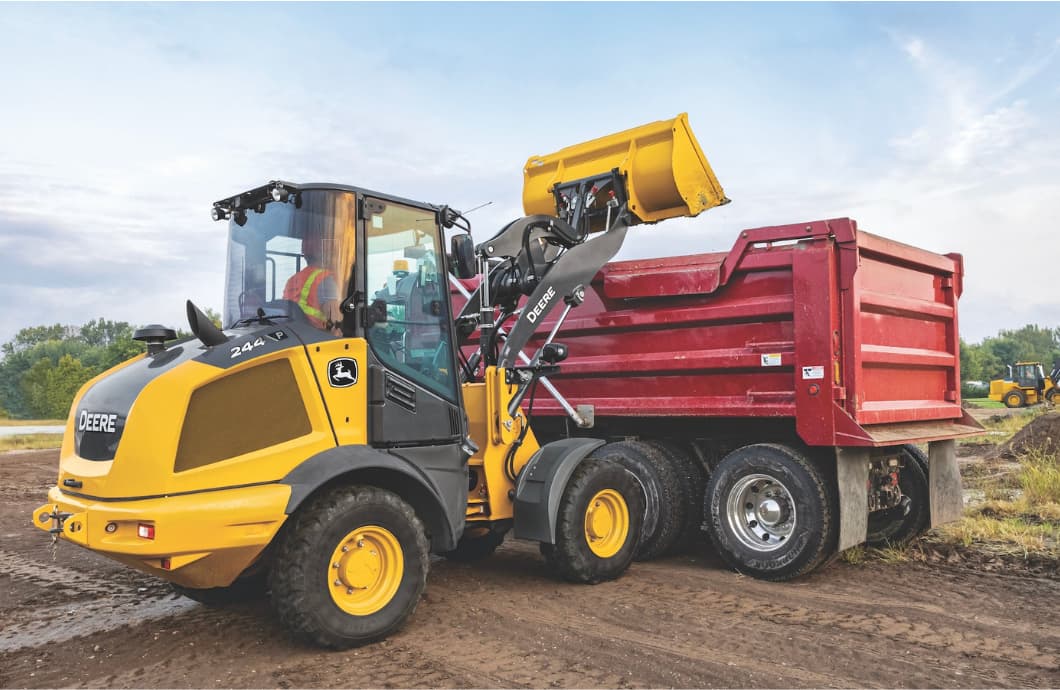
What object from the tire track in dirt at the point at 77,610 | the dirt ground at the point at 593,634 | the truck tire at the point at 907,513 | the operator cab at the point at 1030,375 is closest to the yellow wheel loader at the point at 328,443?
the dirt ground at the point at 593,634

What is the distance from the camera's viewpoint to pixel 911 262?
656cm

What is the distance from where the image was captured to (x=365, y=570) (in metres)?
4.29

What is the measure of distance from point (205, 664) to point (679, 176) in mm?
4956

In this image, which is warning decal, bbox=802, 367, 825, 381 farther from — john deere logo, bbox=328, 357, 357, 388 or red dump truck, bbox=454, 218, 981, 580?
john deere logo, bbox=328, 357, 357, 388

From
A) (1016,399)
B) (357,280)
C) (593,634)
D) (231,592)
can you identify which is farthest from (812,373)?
(1016,399)

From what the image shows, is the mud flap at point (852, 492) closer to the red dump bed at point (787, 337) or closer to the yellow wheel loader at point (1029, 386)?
the red dump bed at point (787, 337)

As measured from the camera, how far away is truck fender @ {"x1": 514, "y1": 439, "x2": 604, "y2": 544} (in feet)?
17.6

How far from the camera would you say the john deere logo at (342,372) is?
4379mm

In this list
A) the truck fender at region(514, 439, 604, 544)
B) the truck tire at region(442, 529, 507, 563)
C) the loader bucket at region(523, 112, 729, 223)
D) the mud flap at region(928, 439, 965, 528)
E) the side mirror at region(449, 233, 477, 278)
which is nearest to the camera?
the side mirror at region(449, 233, 477, 278)

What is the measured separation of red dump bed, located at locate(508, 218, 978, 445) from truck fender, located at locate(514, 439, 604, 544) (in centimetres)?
140

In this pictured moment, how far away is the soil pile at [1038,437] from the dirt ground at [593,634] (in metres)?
7.59

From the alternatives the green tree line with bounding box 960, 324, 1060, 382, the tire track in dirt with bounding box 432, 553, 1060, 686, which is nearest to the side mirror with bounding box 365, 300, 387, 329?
the tire track in dirt with bounding box 432, 553, 1060, 686

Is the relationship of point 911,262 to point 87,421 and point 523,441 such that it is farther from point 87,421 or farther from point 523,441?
point 87,421

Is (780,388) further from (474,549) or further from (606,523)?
(474,549)
